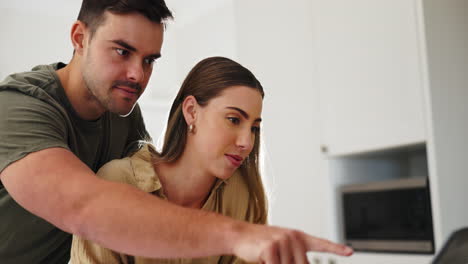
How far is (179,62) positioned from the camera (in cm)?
487

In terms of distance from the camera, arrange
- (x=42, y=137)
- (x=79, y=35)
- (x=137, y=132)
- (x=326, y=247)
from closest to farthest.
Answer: (x=326, y=247) → (x=42, y=137) → (x=79, y=35) → (x=137, y=132)

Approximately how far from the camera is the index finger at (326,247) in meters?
0.52

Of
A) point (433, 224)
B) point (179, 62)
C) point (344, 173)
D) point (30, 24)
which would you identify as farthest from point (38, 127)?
point (179, 62)

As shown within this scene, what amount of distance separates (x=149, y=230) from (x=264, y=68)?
258cm

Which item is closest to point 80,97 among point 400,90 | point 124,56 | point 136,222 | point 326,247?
point 124,56

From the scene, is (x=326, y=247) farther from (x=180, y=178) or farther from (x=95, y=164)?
(x=95, y=164)

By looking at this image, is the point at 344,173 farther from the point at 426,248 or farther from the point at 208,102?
the point at 208,102

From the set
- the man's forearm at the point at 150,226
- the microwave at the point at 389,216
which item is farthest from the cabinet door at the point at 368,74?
the man's forearm at the point at 150,226

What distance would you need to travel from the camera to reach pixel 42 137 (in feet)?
2.62

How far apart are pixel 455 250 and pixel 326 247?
0.62ft

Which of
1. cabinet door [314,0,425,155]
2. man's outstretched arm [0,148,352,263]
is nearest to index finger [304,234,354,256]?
man's outstretched arm [0,148,352,263]

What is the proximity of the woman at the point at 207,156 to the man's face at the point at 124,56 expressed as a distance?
0.28ft

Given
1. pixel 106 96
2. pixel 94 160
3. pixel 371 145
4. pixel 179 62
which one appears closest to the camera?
pixel 106 96

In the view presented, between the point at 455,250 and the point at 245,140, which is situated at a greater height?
the point at 245,140
